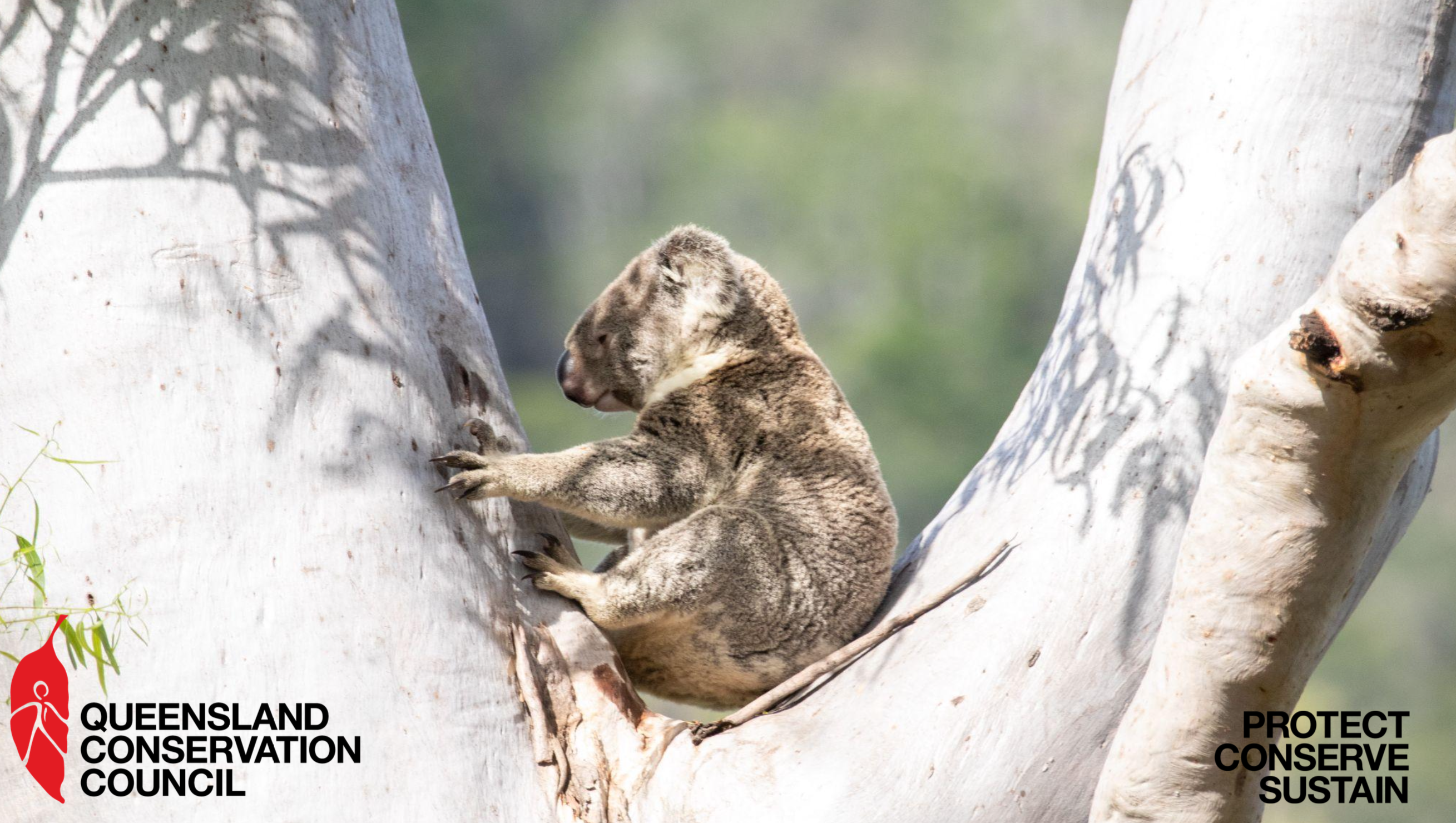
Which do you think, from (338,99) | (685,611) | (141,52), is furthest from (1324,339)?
(141,52)

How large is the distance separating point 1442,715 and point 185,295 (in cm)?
2873

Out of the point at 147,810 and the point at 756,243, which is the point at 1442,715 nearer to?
the point at 756,243

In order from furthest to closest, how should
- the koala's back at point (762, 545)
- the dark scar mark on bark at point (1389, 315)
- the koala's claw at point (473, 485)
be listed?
the koala's back at point (762, 545), the koala's claw at point (473, 485), the dark scar mark on bark at point (1389, 315)

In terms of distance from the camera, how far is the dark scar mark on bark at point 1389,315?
1.93 meters

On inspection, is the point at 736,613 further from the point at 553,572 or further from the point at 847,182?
the point at 847,182

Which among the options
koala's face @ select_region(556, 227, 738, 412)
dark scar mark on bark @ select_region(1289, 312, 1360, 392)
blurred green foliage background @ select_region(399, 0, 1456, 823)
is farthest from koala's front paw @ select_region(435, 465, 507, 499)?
blurred green foliage background @ select_region(399, 0, 1456, 823)

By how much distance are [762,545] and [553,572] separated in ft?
2.04

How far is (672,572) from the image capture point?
3.30 meters

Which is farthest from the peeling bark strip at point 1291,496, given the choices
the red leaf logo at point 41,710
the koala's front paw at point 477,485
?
the red leaf logo at point 41,710

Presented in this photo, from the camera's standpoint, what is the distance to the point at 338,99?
2883 millimetres

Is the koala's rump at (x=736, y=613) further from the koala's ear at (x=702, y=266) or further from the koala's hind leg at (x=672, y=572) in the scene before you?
the koala's ear at (x=702, y=266)

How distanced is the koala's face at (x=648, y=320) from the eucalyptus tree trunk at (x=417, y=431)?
122 cm

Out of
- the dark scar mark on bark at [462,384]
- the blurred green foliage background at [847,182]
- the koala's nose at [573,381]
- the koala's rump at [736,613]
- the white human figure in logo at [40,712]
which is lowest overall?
the white human figure in logo at [40,712]

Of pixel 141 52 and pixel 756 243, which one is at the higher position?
pixel 756 243
